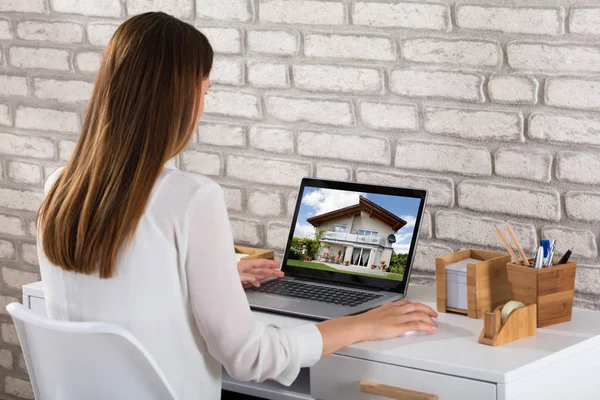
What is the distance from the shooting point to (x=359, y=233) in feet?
6.18

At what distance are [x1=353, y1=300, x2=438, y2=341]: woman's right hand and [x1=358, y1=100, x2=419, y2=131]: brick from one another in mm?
548

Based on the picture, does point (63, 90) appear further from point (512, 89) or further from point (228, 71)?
point (512, 89)

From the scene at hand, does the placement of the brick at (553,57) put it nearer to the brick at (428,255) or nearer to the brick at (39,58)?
the brick at (428,255)

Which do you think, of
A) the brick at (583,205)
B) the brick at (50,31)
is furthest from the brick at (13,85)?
the brick at (583,205)

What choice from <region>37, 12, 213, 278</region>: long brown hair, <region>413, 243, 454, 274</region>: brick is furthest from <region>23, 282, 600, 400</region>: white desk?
<region>37, 12, 213, 278</region>: long brown hair

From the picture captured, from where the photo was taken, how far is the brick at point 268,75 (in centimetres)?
215

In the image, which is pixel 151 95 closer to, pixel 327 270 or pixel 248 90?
pixel 327 270

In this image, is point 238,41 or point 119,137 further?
point 238,41

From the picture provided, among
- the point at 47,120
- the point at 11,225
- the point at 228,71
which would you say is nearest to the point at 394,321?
the point at 228,71

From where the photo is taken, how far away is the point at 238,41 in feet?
7.22

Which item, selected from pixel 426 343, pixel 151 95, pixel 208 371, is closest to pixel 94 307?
pixel 208 371

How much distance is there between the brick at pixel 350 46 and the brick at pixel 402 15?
4 centimetres

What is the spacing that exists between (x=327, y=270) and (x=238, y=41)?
67 centimetres

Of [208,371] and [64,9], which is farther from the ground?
[64,9]
